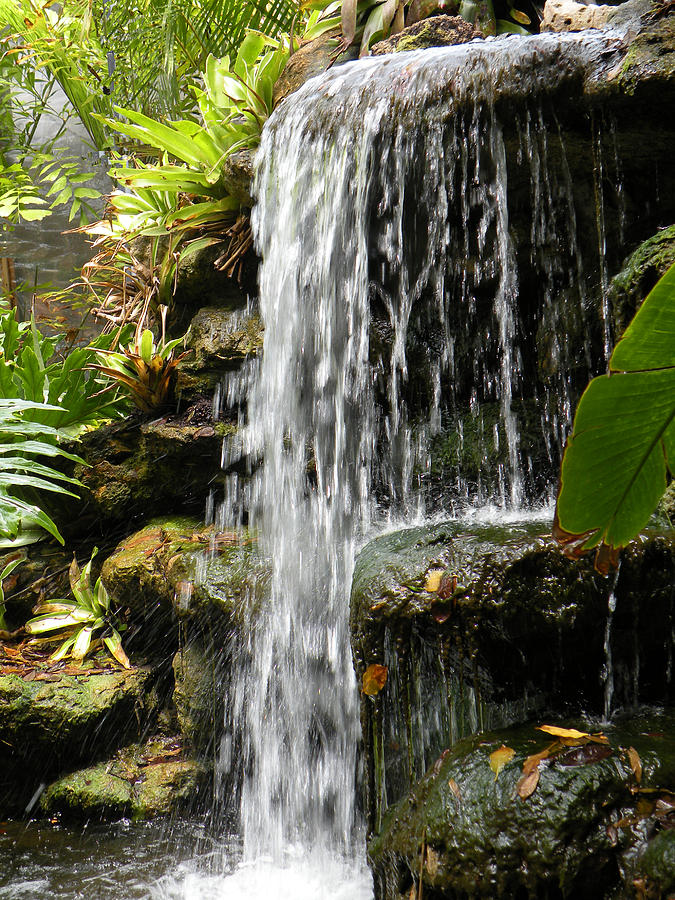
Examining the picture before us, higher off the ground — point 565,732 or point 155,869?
point 565,732

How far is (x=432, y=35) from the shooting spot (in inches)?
174

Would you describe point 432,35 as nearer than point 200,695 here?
No

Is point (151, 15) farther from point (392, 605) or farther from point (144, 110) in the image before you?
point (392, 605)

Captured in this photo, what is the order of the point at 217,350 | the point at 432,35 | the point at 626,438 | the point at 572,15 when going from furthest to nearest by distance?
the point at 432,35 → the point at 217,350 → the point at 572,15 → the point at 626,438

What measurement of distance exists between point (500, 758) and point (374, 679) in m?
0.49

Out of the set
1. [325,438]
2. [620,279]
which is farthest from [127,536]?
[620,279]

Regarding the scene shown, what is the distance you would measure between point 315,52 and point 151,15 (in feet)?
8.97

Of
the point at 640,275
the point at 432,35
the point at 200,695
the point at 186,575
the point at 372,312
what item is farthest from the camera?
the point at 432,35

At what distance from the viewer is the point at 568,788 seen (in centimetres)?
175

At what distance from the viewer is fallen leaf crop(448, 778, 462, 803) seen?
6.09 ft

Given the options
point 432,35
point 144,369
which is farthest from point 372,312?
point 432,35

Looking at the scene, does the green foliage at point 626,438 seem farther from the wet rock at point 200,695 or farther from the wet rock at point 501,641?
the wet rock at point 200,695

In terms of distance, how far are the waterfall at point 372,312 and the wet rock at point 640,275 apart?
87 centimetres

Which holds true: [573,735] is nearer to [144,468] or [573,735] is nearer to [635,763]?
[635,763]
